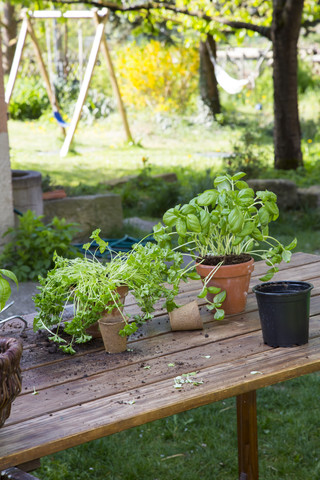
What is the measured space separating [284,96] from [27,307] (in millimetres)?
4659

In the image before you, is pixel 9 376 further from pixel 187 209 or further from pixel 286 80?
→ pixel 286 80

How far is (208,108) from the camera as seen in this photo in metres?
12.4

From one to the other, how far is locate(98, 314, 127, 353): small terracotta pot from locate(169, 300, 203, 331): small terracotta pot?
198 mm

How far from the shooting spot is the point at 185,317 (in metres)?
1.93

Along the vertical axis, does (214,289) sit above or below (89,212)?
above

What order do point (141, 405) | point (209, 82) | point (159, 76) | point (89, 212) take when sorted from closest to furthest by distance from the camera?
point (141, 405)
point (89, 212)
point (209, 82)
point (159, 76)

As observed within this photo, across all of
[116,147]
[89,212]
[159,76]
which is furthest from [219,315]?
[159,76]

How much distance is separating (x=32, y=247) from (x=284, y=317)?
3477mm

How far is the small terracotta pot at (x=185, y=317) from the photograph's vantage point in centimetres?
193

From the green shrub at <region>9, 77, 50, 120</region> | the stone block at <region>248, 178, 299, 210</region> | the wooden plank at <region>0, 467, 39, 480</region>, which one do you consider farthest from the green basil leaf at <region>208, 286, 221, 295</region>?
the green shrub at <region>9, 77, 50, 120</region>

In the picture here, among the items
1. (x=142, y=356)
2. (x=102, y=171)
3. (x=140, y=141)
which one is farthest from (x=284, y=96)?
(x=142, y=356)

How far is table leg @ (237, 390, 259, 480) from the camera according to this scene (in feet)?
7.55

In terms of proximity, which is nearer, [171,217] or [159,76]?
Answer: [171,217]

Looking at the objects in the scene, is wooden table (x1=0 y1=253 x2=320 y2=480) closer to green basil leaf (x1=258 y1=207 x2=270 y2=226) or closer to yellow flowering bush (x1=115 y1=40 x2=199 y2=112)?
green basil leaf (x1=258 y1=207 x2=270 y2=226)
